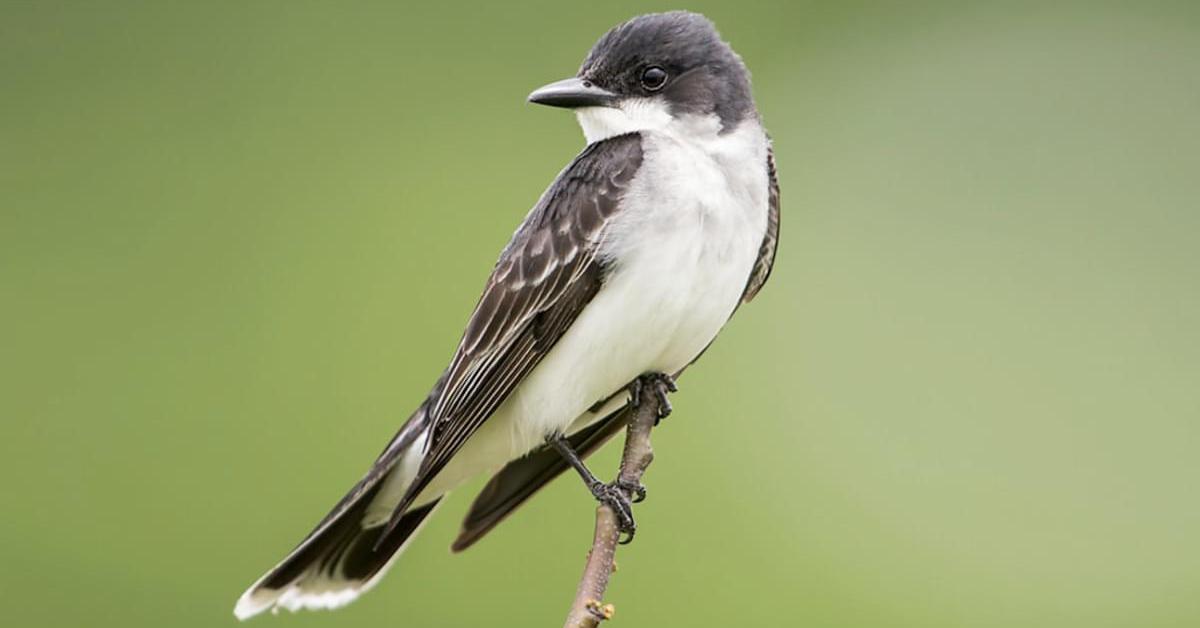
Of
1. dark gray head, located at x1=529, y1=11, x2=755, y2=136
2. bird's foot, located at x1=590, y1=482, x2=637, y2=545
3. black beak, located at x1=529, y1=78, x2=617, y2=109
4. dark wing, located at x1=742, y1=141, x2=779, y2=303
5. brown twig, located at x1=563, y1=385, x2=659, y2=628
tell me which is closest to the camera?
brown twig, located at x1=563, y1=385, x2=659, y2=628

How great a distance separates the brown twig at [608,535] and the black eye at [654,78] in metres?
0.66

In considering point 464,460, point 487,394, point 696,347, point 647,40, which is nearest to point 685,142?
point 647,40

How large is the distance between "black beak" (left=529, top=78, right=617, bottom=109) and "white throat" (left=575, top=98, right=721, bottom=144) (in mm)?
42

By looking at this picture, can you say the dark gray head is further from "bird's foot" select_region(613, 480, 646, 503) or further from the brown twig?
"bird's foot" select_region(613, 480, 646, 503)

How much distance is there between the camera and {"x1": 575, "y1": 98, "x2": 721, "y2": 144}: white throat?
10.5ft

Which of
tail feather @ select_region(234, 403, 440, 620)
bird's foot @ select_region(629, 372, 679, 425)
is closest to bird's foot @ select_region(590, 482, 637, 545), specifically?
bird's foot @ select_region(629, 372, 679, 425)

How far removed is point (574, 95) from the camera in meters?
3.08

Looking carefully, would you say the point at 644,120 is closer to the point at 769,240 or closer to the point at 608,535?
the point at 769,240

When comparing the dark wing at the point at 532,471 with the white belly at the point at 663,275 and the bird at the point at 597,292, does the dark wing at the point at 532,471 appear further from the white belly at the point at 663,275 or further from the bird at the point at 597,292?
the white belly at the point at 663,275

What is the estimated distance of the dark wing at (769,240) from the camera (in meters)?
3.29

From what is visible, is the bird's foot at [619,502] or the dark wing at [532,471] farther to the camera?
the dark wing at [532,471]

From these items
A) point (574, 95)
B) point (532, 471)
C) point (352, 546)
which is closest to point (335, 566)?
point (352, 546)

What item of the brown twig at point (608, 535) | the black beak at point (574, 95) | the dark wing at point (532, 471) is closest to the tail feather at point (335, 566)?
the dark wing at point (532, 471)

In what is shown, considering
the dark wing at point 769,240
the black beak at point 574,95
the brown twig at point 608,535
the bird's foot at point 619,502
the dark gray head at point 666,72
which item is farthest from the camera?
the dark wing at point 769,240
